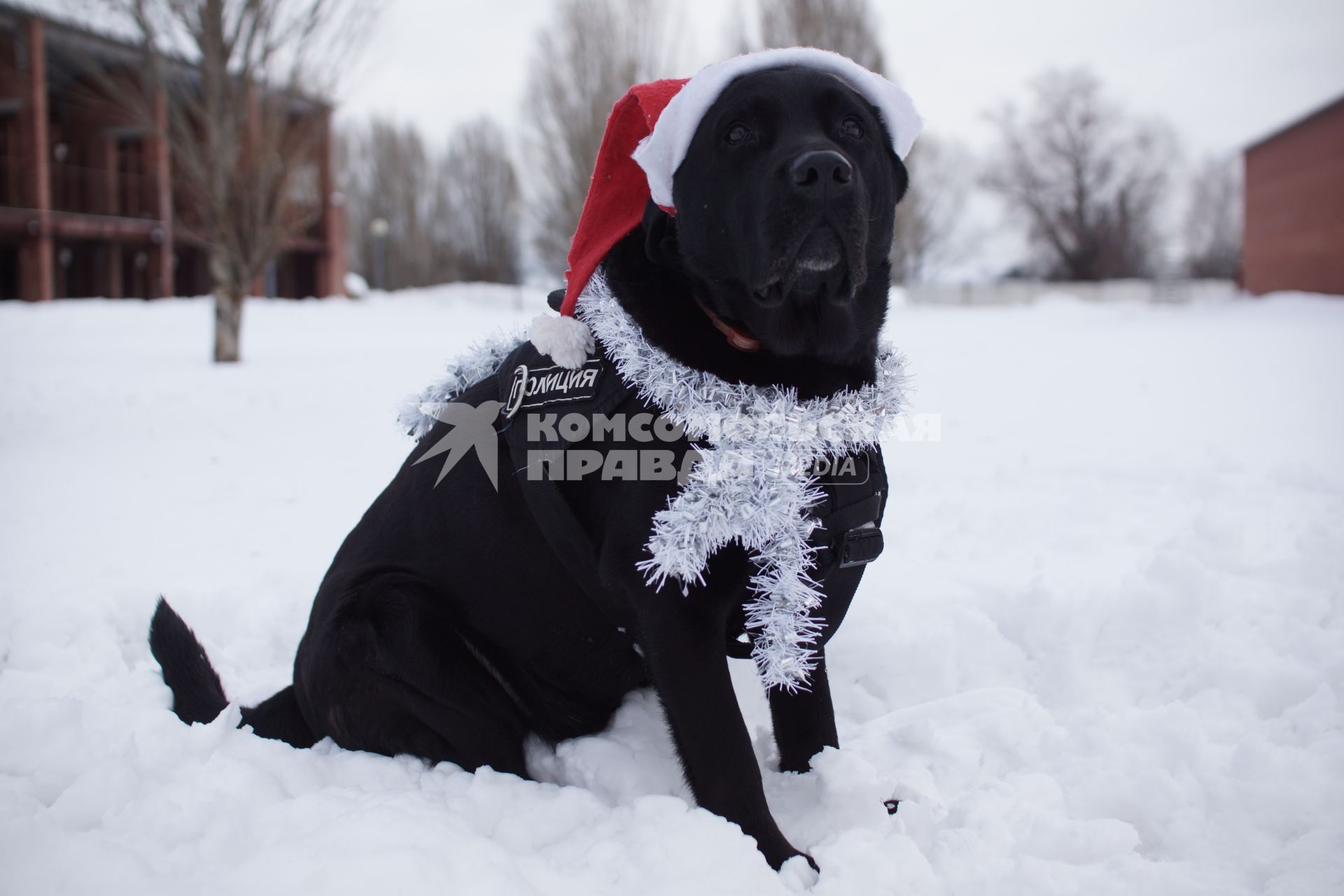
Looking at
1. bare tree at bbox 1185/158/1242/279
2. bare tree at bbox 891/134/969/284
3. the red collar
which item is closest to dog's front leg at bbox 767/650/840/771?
the red collar

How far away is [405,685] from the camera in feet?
5.71

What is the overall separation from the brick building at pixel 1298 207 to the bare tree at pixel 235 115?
66.4 feet

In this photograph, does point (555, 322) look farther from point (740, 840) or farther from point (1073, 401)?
point (1073, 401)

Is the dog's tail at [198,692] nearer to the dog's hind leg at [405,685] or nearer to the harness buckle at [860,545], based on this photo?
the dog's hind leg at [405,685]

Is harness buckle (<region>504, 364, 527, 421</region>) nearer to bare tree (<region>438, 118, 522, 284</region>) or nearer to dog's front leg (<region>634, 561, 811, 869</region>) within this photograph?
dog's front leg (<region>634, 561, 811, 869</region>)

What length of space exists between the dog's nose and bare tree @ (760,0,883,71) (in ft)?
61.2

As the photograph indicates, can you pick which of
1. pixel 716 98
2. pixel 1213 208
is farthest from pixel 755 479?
pixel 1213 208

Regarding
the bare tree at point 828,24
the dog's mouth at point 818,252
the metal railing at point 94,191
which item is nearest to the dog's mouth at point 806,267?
the dog's mouth at point 818,252

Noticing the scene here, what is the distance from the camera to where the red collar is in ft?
5.49

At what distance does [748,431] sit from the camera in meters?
1.58

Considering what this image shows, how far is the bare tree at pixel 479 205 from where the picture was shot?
135 ft

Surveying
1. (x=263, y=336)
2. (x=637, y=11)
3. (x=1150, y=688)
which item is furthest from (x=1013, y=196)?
(x=1150, y=688)

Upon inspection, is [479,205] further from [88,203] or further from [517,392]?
[517,392]

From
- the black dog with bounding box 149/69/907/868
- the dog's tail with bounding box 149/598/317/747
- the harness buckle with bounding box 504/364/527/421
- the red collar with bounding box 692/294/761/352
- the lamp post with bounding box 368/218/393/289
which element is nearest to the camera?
the black dog with bounding box 149/69/907/868
